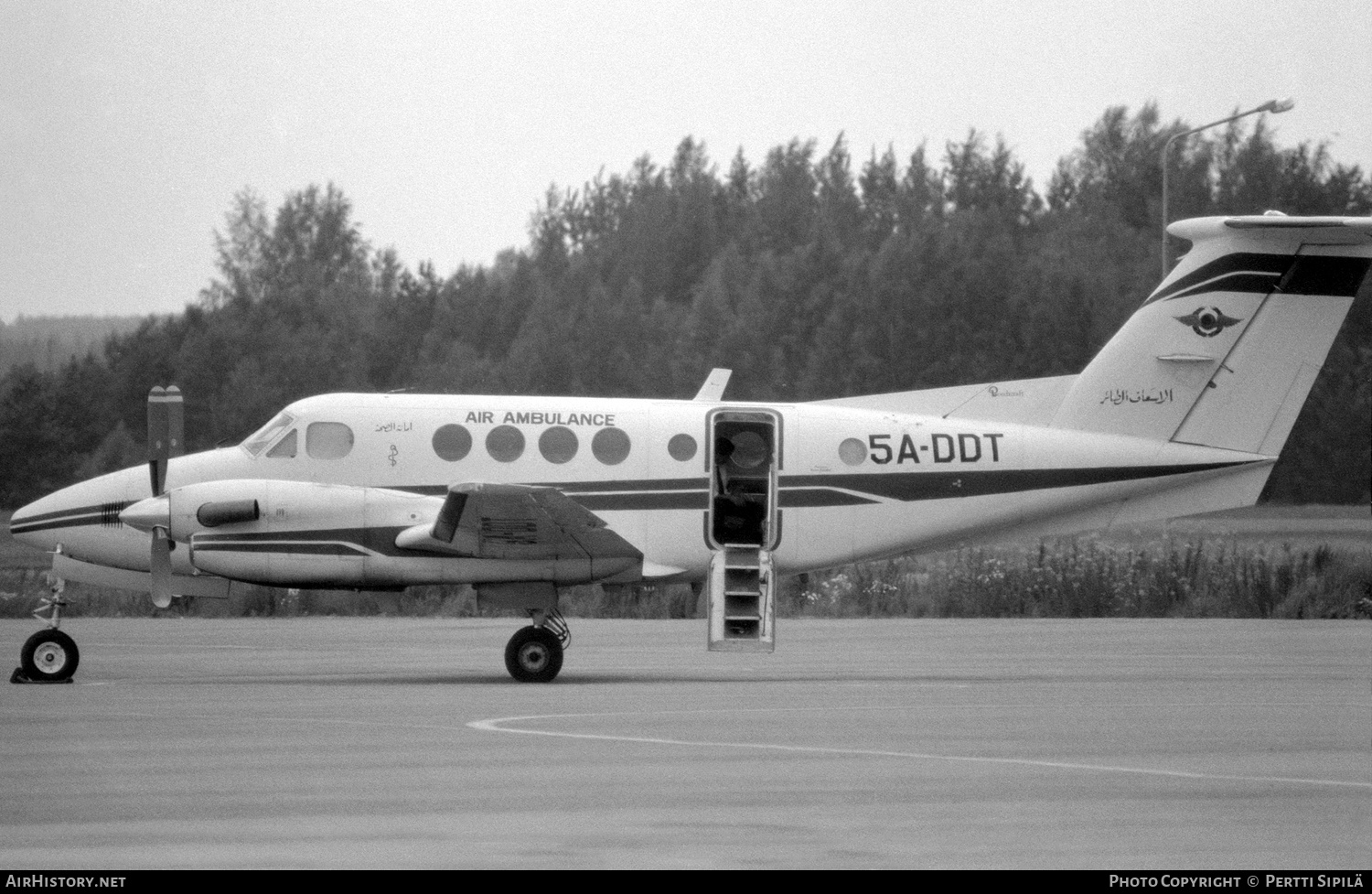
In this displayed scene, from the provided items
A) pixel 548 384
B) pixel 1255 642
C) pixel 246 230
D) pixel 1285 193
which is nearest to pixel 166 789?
pixel 1255 642

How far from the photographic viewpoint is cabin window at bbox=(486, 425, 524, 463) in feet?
51.1

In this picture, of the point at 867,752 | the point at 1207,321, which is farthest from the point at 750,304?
the point at 867,752

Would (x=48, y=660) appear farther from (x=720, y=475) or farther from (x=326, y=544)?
(x=720, y=475)

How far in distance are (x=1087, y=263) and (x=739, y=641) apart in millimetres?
40950

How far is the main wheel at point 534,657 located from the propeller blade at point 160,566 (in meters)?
2.98

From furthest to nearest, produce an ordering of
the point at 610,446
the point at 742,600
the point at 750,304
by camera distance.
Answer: the point at 750,304 → the point at 610,446 → the point at 742,600

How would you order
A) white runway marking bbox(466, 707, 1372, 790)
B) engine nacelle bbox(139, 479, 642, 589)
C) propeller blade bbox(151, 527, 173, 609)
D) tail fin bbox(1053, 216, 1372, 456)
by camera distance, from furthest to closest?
tail fin bbox(1053, 216, 1372, 456)
propeller blade bbox(151, 527, 173, 609)
engine nacelle bbox(139, 479, 642, 589)
white runway marking bbox(466, 707, 1372, 790)

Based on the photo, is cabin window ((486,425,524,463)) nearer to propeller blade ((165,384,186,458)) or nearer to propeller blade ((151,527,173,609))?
propeller blade ((165,384,186,458))

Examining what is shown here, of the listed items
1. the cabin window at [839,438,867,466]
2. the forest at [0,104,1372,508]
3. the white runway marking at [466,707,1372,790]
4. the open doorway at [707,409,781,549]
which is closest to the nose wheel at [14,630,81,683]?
the white runway marking at [466,707,1372,790]

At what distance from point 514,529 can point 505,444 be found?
3.71 ft

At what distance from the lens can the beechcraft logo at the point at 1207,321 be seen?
53.9 feet

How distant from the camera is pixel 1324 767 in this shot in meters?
9.70

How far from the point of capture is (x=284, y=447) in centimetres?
Answer: 1563

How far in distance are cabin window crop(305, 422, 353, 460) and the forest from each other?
67.8 feet
